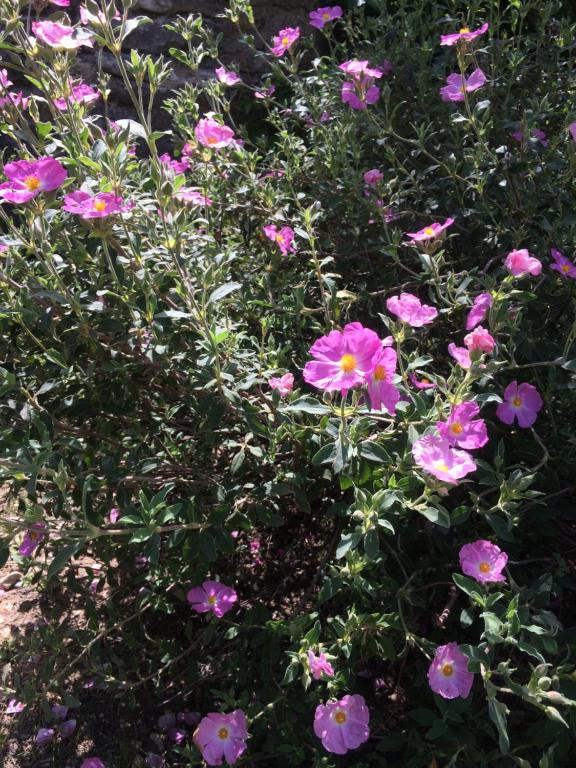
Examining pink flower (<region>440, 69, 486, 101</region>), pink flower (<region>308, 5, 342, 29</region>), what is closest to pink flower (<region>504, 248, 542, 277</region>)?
pink flower (<region>440, 69, 486, 101</region>)

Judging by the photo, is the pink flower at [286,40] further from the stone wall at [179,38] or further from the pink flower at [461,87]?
the stone wall at [179,38]

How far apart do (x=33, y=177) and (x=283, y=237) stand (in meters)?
0.90

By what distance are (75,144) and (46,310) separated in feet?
1.29

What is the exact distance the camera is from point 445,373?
7.24 ft

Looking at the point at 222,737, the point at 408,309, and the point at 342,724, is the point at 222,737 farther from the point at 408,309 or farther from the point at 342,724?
the point at 408,309

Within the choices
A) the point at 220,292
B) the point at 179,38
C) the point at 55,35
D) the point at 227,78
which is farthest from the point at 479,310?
the point at 179,38

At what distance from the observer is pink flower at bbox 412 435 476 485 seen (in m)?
1.41

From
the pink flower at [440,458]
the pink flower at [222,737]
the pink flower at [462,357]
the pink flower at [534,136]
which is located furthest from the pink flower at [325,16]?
the pink flower at [222,737]

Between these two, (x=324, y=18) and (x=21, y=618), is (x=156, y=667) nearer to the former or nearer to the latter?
(x=21, y=618)

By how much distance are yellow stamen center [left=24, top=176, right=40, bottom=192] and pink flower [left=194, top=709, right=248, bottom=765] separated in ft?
4.23

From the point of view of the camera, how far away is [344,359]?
4.76 feet

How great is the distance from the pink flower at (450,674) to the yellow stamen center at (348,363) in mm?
652

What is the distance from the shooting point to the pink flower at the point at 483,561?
61.4 inches

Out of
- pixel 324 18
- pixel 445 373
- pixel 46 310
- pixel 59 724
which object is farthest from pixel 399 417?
pixel 324 18
